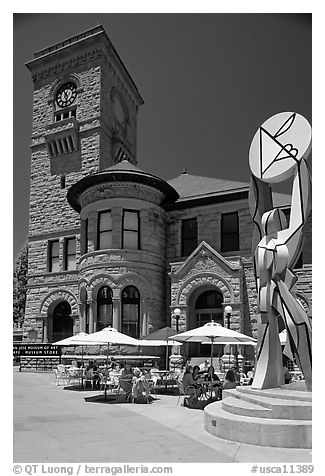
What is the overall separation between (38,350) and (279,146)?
2209cm

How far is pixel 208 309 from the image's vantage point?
2644 cm

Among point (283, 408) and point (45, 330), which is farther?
point (45, 330)

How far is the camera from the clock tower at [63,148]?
31531 mm

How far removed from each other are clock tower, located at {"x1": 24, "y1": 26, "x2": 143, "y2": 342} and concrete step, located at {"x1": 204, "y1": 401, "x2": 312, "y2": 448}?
2286 cm

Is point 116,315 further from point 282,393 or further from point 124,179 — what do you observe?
point 282,393

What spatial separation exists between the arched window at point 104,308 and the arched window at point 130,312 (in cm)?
70

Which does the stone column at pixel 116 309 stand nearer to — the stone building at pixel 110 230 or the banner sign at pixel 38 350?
the stone building at pixel 110 230

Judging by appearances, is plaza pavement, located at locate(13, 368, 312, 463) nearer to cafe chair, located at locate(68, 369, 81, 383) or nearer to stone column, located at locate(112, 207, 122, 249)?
cafe chair, located at locate(68, 369, 81, 383)

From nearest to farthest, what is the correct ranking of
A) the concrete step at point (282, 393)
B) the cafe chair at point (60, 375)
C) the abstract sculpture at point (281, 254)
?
1. the concrete step at point (282, 393)
2. the abstract sculpture at point (281, 254)
3. the cafe chair at point (60, 375)

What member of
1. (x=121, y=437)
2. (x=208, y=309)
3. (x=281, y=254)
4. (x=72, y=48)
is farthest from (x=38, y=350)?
(x=281, y=254)

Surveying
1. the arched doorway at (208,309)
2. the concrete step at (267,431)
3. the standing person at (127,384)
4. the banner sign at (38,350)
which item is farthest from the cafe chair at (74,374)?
the concrete step at (267,431)

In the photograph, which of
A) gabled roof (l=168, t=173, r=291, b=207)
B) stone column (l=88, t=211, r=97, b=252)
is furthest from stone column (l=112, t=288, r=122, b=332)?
gabled roof (l=168, t=173, r=291, b=207)
